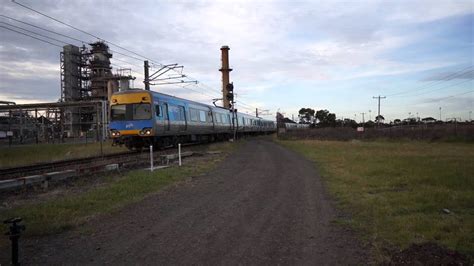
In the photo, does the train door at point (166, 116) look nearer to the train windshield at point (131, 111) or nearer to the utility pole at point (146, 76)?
the train windshield at point (131, 111)

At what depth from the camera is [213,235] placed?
6422mm

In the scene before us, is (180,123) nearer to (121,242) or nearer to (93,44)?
(121,242)

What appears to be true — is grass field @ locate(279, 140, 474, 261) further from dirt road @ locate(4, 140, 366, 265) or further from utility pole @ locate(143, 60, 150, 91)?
utility pole @ locate(143, 60, 150, 91)

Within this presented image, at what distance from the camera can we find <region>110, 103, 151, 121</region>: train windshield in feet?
72.5

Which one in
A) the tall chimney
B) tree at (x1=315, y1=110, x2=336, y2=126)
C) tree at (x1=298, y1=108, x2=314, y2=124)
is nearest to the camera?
the tall chimney

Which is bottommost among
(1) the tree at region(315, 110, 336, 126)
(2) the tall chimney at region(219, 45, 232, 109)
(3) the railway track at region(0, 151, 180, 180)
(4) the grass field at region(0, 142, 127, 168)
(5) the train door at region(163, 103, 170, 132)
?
(4) the grass field at region(0, 142, 127, 168)

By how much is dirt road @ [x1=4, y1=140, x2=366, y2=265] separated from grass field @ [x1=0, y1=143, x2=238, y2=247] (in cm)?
39

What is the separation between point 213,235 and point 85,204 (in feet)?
11.8

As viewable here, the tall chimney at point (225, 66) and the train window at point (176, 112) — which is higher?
the tall chimney at point (225, 66)

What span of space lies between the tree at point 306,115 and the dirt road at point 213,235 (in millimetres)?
148932

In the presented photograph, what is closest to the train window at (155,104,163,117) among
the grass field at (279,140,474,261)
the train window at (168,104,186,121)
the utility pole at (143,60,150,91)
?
the train window at (168,104,186,121)

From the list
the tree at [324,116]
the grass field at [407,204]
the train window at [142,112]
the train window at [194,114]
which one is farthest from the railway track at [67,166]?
the tree at [324,116]

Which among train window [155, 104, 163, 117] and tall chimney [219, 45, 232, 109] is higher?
tall chimney [219, 45, 232, 109]

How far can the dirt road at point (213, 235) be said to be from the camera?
540 centimetres
